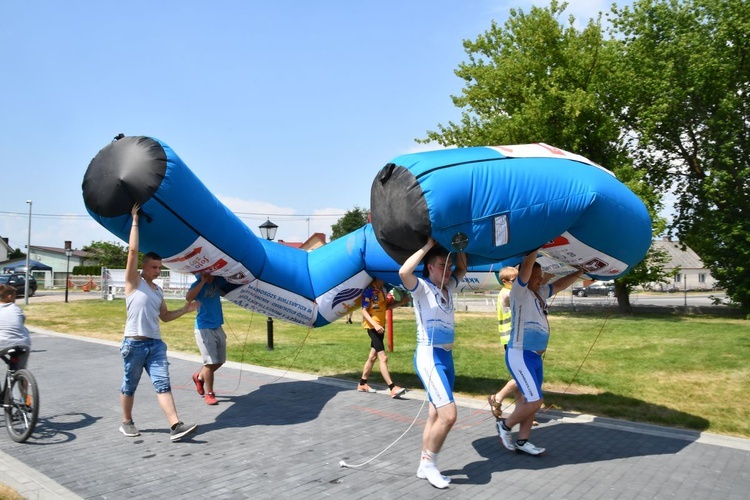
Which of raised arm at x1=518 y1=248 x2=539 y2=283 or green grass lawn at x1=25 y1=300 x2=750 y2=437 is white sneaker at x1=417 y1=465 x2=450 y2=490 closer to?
raised arm at x1=518 y1=248 x2=539 y2=283

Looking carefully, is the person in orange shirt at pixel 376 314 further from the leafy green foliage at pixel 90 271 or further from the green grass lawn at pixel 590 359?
the leafy green foliage at pixel 90 271

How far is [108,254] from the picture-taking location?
63.2 meters

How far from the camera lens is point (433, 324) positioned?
4.84 meters

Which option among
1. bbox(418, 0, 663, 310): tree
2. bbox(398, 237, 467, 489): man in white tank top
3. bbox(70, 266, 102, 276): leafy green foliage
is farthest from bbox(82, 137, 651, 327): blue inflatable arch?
bbox(70, 266, 102, 276): leafy green foliage

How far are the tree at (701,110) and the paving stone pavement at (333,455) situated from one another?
67.2 ft

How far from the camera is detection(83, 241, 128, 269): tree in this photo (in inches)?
2462

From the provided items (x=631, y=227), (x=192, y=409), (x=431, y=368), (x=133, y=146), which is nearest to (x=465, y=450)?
(x=431, y=368)

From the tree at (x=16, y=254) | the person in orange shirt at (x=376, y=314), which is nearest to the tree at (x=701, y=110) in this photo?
the person in orange shirt at (x=376, y=314)

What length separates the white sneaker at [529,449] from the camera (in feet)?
18.0

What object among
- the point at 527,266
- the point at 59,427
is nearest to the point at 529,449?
the point at 527,266

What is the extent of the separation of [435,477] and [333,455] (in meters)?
1.22

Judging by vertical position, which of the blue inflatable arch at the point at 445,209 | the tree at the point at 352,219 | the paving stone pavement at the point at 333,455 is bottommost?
the paving stone pavement at the point at 333,455

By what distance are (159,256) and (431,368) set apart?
→ 3.14m

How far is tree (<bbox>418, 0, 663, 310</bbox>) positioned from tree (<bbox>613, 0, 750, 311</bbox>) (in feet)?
3.55
